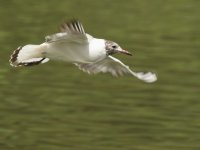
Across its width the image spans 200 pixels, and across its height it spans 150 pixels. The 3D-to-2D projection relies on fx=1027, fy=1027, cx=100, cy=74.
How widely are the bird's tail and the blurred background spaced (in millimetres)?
4835

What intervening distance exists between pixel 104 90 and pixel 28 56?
26.7 feet

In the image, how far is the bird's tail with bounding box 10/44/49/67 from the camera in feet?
27.9

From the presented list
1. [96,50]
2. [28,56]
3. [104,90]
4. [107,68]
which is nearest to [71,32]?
[96,50]

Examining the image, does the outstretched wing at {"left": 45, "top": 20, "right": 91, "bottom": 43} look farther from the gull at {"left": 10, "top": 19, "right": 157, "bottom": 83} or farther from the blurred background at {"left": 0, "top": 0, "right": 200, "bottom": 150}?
the blurred background at {"left": 0, "top": 0, "right": 200, "bottom": 150}

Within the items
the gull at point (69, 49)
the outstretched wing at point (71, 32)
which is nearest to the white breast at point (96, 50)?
the gull at point (69, 49)

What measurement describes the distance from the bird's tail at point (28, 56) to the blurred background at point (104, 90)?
4835mm

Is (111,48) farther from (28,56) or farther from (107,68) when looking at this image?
(107,68)

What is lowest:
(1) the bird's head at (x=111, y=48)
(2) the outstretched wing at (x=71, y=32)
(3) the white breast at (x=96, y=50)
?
(3) the white breast at (x=96, y=50)

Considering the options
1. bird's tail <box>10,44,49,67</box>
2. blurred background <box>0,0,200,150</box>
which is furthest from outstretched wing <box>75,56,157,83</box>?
blurred background <box>0,0,200,150</box>

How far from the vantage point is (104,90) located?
16625 millimetres

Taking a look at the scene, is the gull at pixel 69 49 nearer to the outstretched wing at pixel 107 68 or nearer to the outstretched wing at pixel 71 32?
the outstretched wing at pixel 71 32

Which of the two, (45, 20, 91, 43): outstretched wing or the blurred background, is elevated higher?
the blurred background

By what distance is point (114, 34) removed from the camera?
20.8m

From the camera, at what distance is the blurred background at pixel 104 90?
552 inches
